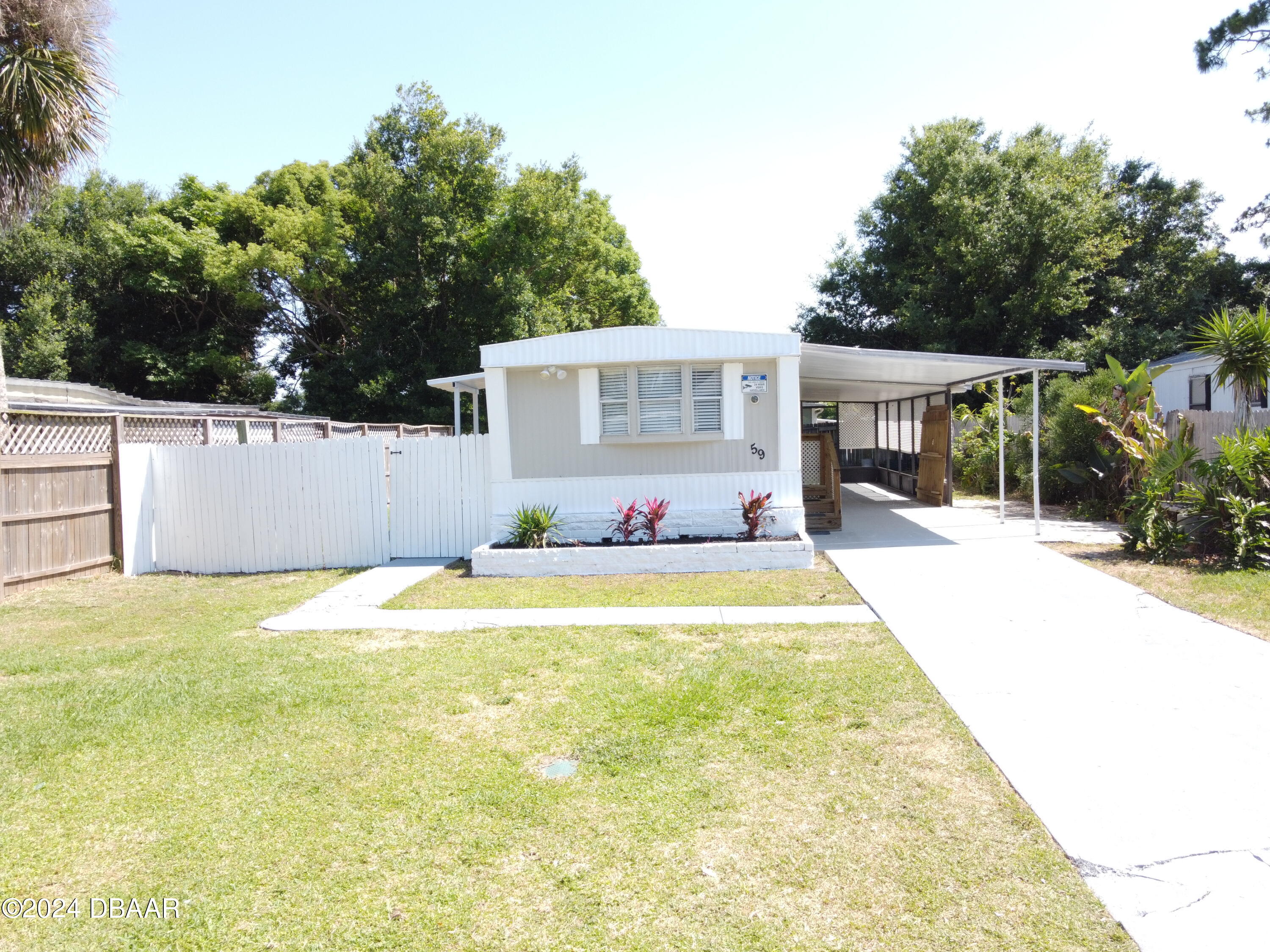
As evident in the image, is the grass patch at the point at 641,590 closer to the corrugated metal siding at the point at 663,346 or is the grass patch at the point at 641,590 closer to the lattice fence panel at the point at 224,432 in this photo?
the corrugated metal siding at the point at 663,346

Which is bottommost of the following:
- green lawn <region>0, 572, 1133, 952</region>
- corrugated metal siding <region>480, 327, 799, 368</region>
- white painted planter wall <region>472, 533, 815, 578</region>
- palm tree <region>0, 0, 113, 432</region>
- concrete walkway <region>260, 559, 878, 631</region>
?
green lawn <region>0, 572, 1133, 952</region>

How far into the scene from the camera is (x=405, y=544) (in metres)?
11.0

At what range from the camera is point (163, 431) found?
11.2 metres

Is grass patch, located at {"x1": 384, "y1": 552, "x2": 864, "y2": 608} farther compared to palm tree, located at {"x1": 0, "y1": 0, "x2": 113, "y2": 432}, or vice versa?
palm tree, located at {"x1": 0, "y1": 0, "x2": 113, "y2": 432}

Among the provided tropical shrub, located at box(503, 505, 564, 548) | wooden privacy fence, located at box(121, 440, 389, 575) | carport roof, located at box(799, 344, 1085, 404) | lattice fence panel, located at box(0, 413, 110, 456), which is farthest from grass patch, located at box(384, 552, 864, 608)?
lattice fence panel, located at box(0, 413, 110, 456)

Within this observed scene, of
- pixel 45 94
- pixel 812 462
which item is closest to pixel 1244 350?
pixel 812 462

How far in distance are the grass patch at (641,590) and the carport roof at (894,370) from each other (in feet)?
9.07

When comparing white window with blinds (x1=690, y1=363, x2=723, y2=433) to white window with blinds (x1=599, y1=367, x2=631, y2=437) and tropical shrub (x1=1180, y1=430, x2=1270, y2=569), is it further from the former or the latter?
tropical shrub (x1=1180, y1=430, x2=1270, y2=569)

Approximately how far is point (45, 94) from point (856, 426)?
17496mm

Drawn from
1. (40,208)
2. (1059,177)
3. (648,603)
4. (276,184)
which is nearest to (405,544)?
(648,603)

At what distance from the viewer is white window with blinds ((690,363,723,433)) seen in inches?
412

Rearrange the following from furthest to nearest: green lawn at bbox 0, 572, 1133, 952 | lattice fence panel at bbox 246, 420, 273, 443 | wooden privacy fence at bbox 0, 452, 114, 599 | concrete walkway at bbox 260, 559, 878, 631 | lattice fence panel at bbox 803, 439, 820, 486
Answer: lattice fence panel at bbox 803, 439, 820, 486, lattice fence panel at bbox 246, 420, 273, 443, wooden privacy fence at bbox 0, 452, 114, 599, concrete walkway at bbox 260, 559, 878, 631, green lawn at bbox 0, 572, 1133, 952

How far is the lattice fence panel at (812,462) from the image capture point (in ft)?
43.0

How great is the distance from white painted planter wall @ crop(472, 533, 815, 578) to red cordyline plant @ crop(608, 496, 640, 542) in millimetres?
521
